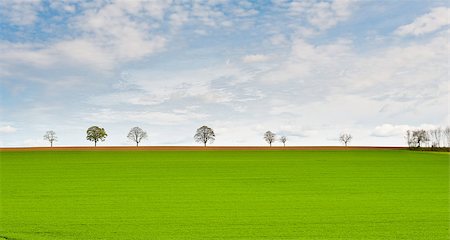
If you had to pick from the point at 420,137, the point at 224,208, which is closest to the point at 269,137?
the point at 420,137

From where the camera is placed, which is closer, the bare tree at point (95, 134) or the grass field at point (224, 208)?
the grass field at point (224, 208)

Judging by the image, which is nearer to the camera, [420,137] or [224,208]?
[224,208]

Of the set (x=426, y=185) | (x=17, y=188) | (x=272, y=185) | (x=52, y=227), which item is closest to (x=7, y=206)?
(x=52, y=227)

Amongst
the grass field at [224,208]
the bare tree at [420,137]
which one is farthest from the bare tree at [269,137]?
the grass field at [224,208]

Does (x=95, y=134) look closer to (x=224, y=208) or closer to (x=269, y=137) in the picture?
(x=269, y=137)

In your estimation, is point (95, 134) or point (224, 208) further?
point (95, 134)

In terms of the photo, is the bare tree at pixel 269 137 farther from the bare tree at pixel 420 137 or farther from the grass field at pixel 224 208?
the grass field at pixel 224 208

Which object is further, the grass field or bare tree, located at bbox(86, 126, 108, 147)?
bare tree, located at bbox(86, 126, 108, 147)

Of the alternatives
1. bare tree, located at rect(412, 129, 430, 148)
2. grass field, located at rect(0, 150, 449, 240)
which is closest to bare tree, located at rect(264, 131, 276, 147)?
bare tree, located at rect(412, 129, 430, 148)

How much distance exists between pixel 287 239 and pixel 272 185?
10988 millimetres

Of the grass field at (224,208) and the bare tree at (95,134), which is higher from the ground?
the bare tree at (95,134)

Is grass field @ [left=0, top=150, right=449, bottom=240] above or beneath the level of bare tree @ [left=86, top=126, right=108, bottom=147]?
beneath

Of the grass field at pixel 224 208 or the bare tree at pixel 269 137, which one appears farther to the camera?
the bare tree at pixel 269 137

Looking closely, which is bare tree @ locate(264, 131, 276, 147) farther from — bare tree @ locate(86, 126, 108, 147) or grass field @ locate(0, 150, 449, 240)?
grass field @ locate(0, 150, 449, 240)
